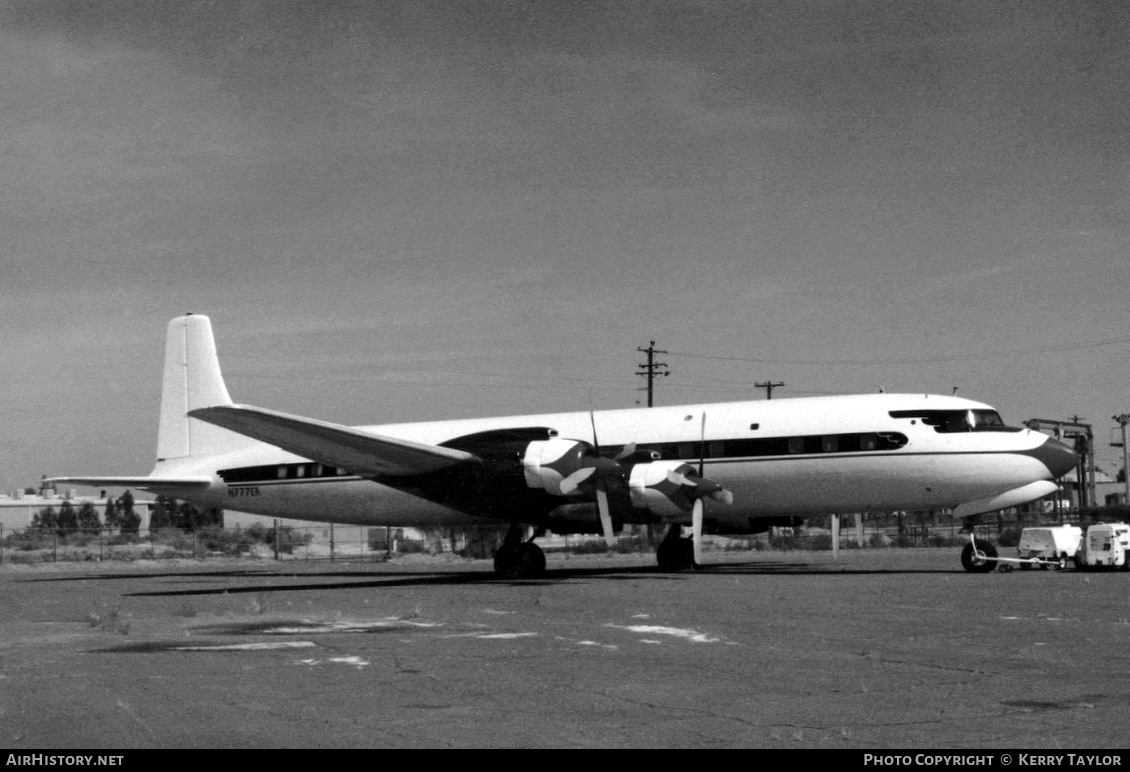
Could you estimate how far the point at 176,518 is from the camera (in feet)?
373

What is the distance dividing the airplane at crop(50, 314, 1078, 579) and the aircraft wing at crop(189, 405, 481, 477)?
0.05 metres

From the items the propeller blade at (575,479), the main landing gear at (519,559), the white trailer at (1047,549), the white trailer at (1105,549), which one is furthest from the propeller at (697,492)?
the white trailer at (1105,549)

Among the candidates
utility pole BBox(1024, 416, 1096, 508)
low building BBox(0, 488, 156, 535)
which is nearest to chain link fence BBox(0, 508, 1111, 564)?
utility pole BBox(1024, 416, 1096, 508)

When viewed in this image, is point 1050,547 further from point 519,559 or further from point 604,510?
point 519,559

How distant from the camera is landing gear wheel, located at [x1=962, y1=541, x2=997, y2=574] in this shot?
2473cm

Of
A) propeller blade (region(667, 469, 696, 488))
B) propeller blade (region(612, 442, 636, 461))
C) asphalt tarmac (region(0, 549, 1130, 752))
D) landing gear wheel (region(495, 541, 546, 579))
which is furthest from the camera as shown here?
landing gear wheel (region(495, 541, 546, 579))

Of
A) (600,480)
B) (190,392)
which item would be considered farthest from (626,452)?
(190,392)

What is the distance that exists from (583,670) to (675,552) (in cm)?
1895

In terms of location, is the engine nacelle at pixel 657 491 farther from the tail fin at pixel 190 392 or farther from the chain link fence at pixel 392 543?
the chain link fence at pixel 392 543

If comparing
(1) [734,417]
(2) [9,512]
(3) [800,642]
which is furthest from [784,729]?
(2) [9,512]

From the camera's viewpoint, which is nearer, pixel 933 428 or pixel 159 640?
pixel 159 640

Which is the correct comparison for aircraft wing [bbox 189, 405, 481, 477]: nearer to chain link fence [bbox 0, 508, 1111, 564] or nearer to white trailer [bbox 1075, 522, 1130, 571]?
white trailer [bbox 1075, 522, 1130, 571]
